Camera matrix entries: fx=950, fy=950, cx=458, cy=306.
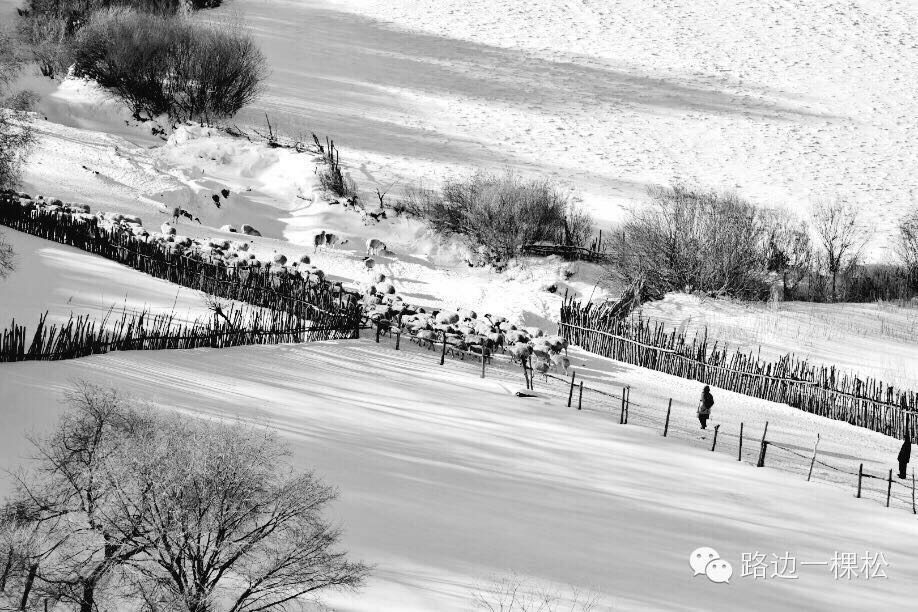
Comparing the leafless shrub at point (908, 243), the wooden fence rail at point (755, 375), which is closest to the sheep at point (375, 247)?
the wooden fence rail at point (755, 375)

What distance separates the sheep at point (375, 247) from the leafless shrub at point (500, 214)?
2163 mm

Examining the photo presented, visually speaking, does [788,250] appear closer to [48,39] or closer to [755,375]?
[755,375]

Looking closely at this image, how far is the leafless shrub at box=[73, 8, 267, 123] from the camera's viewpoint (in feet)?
96.7

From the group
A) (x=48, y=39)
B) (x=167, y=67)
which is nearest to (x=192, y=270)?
(x=167, y=67)

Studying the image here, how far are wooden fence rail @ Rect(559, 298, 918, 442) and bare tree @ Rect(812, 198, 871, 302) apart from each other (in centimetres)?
777

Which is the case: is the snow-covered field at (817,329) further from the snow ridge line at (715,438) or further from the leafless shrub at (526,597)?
the leafless shrub at (526,597)

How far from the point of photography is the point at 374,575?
631cm

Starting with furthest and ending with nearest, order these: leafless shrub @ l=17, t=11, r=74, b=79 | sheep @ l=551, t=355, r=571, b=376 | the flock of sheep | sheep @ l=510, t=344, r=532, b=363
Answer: leafless shrub @ l=17, t=11, r=74, b=79 < sheep @ l=551, t=355, r=571, b=376 < the flock of sheep < sheep @ l=510, t=344, r=532, b=363

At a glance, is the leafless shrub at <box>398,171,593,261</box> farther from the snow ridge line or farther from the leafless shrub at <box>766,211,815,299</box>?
the snow ridge line

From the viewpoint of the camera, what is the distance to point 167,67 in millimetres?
29516

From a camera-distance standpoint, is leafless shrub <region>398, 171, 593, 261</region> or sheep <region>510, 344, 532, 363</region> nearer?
sheep <region>510, 344, 532, 363</region>

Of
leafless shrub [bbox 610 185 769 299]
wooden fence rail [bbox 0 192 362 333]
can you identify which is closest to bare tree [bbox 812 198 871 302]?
leafless shrub [bbox 610 185 769 299]

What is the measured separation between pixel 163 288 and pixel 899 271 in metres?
17.5

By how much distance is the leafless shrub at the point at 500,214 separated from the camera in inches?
930
